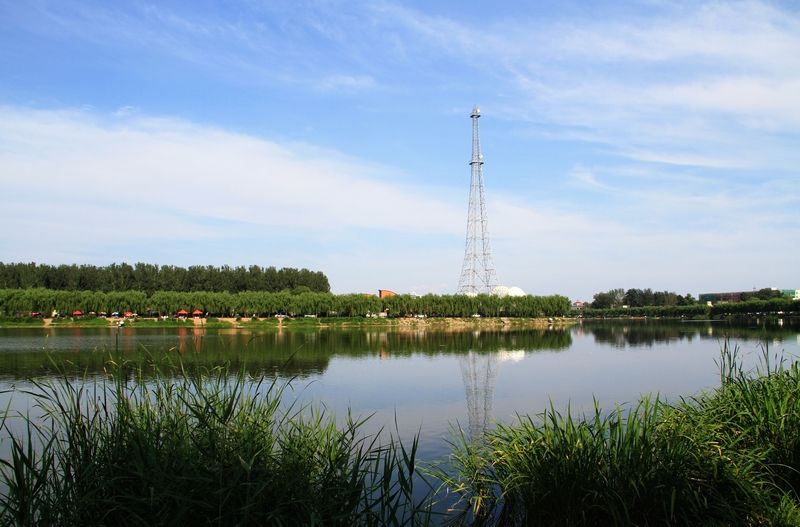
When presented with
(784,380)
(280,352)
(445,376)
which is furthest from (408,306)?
(784,380)

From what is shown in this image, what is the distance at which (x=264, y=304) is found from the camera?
84.8 m

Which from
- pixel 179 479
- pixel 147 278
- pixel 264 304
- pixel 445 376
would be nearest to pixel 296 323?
pixel 264 304

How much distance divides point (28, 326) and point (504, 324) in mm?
65521

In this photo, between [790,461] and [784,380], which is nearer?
[790,461]

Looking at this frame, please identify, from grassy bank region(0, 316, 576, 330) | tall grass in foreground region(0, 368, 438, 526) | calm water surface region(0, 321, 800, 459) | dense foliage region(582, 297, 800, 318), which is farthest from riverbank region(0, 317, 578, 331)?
tall grass in foreground region(0, 368, 438, 526)

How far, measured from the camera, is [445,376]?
2708 cm

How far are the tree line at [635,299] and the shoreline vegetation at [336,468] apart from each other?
16667 centimetres

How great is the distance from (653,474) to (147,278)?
10009 cm

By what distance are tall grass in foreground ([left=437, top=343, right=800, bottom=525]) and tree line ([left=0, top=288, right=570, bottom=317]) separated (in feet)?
261

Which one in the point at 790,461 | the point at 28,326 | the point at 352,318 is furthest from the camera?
the point at 352,318

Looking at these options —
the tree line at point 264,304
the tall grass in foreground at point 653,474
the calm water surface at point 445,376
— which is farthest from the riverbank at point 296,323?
the tall grass in foreground at point 653,474

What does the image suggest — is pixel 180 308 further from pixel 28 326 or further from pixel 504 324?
pixel 504 324

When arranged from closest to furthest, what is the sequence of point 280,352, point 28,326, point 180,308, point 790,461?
point 790,461, point 280,352, point 28,326, point 180,308

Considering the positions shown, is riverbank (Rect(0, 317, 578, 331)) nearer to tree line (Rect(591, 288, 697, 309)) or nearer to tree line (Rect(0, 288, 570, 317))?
tree line (Rect(0, 288, 570, 317))
